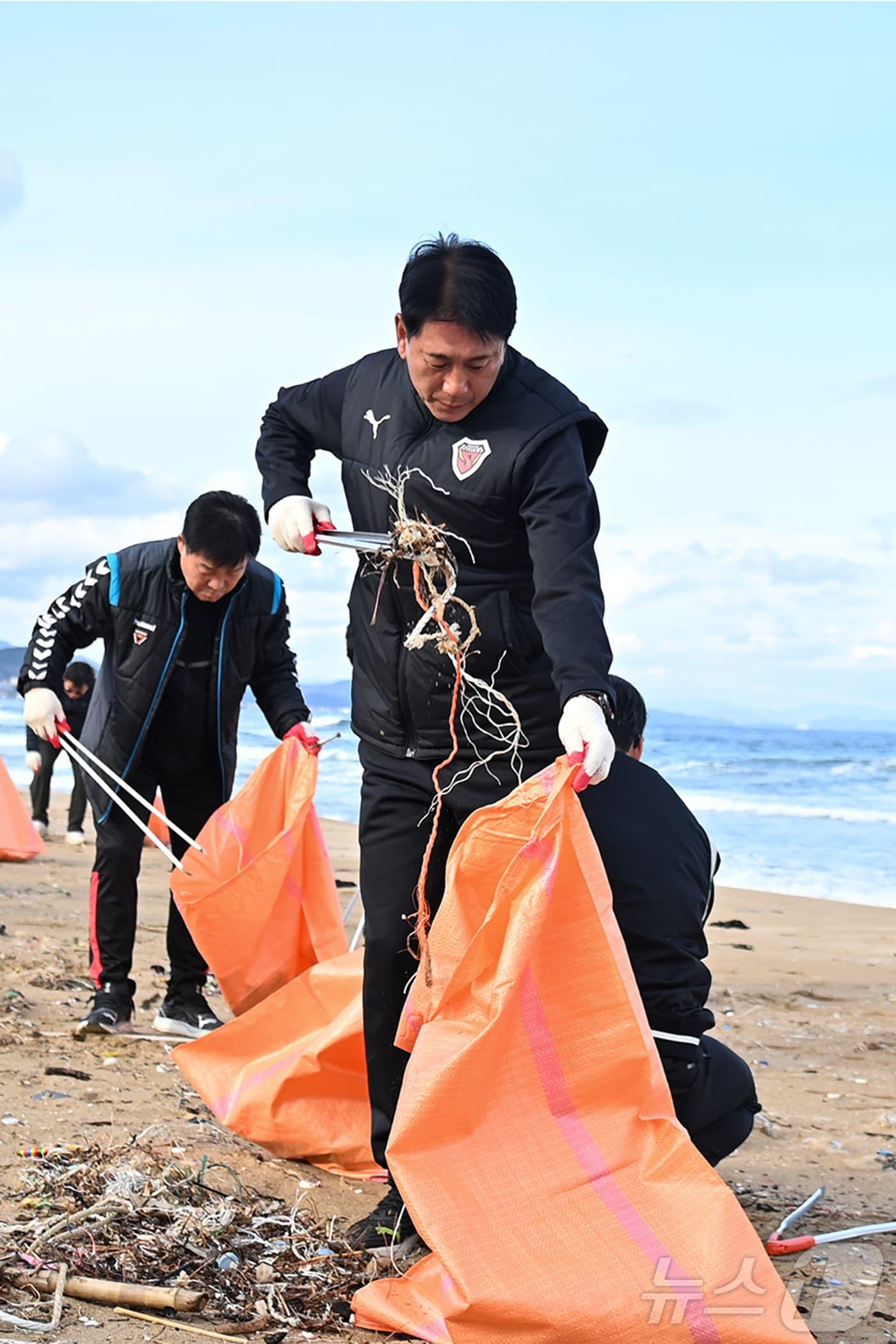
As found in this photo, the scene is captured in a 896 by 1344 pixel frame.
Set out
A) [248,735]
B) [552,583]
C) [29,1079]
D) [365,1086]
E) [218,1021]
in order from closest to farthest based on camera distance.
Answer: [552,583]
[365,1086]
[29,1079]
[218,1021]
[248,735]

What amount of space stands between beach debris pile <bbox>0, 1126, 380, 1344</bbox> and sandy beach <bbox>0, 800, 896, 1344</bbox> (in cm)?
6

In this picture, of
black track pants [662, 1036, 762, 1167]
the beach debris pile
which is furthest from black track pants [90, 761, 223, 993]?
black track pants [662, 1036, 762, 1167]

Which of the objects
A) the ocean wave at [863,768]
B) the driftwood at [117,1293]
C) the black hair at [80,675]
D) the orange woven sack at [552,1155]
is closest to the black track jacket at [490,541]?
the orange woven sack at [552,1155]

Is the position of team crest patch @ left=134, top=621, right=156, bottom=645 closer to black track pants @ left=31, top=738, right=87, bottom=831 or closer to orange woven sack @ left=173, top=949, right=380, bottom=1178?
orange woven sack @ left=173, top=949, right=380, bottom=1178

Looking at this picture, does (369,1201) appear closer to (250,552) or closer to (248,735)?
(250,552)

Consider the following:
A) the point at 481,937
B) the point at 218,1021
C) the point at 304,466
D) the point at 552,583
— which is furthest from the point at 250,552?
the point at 481,937

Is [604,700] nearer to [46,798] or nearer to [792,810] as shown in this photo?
[46,798]

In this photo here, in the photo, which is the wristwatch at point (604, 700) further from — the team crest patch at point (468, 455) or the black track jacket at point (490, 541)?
the team crest patch at point (468, 455)

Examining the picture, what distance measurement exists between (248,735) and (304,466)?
74.0ft

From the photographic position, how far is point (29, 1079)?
379 centimetres

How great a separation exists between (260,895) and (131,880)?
0.71 m

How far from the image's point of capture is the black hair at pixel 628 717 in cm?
299

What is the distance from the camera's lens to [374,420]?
286 cm

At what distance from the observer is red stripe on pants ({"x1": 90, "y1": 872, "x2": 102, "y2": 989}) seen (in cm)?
455
